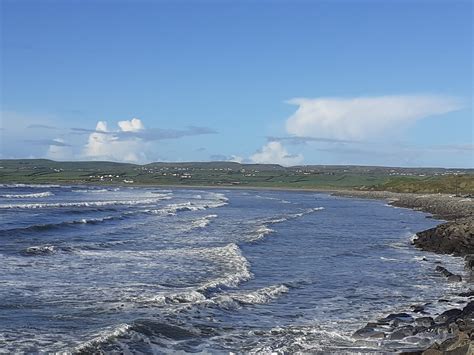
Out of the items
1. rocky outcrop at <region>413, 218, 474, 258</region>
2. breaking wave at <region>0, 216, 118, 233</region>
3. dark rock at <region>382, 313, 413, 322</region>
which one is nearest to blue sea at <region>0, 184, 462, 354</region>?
breaking wave at <region>0, 216, 118, 233</region>

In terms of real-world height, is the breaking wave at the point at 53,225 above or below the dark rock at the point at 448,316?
above

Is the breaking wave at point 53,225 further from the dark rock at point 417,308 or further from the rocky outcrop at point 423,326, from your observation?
the rocky outcrop at point 423,326

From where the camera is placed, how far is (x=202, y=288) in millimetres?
20188

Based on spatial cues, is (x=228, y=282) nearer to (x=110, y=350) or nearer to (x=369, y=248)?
(x=110, y=350)

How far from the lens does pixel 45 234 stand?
36.4 metres

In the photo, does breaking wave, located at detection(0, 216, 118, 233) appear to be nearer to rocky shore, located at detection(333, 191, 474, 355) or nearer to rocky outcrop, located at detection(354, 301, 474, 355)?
rocky shore, located at detection(333, 191, 474, 355)

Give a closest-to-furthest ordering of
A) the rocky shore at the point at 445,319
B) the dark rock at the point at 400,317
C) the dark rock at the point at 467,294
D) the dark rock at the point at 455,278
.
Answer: the rocky shore at the point at 445,319
the dark rock at the point at 400,317
the dark rock at the point at 467,294
the dark rock at the point at 455,278

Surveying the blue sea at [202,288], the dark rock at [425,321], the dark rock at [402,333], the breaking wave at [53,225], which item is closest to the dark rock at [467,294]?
the blue sea at [202,288]

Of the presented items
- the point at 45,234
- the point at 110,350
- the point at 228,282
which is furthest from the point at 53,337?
the point at 45,234

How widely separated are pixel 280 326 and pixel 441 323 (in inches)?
165

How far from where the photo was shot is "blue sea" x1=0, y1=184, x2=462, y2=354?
563 inches

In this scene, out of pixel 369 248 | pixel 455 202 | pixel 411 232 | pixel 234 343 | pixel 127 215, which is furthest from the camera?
pixel 455 202

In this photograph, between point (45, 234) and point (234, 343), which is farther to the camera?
point (45, 234)

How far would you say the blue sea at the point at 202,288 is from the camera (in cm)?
1429
